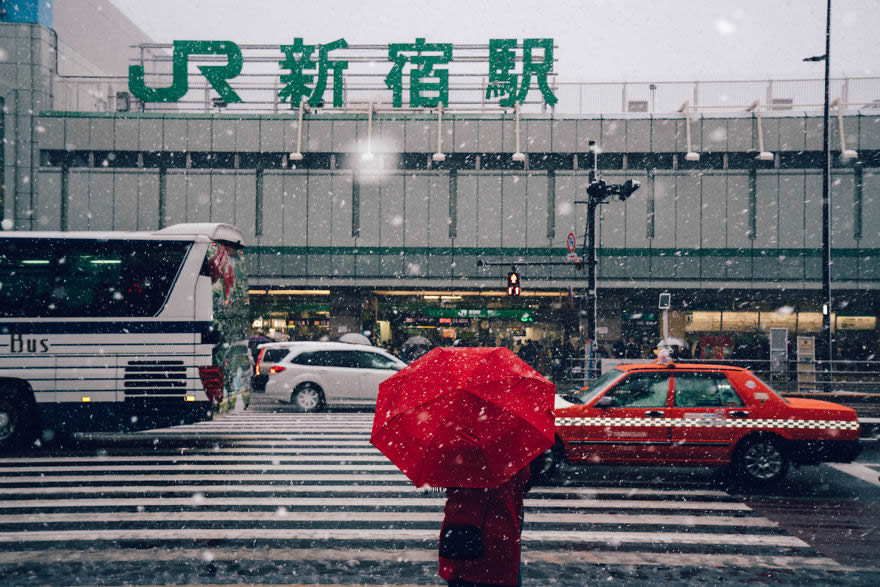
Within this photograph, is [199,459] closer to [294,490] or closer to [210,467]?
[210,467]

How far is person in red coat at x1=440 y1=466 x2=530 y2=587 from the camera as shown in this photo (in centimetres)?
324

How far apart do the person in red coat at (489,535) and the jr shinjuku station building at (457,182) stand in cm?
2783

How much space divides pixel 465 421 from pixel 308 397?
13.8 m

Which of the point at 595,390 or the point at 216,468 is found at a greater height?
the point at 595,390

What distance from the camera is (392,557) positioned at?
6152 millimetres

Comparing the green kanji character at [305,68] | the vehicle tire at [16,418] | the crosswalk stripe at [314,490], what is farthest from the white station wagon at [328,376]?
the green kanji character at [305,68]

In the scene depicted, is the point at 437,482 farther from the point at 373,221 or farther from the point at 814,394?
the point at 373,221

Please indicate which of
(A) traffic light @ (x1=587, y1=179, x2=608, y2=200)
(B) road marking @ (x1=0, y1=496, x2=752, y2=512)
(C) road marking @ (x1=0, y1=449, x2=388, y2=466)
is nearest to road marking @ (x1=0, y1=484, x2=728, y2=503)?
(B) road marking @ (x1=0, y1=496, x2=752, y2=512)

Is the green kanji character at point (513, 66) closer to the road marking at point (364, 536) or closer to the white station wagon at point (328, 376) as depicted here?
the white station wagon at point (328, 376)

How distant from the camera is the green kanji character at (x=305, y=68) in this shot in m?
29.9

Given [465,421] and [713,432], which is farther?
[713,432]

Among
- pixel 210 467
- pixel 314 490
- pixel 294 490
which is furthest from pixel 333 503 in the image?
pixel 210 467

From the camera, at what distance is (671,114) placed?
31.0m

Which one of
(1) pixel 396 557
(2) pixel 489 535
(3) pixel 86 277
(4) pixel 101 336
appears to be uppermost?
(3) pixel 86 277
